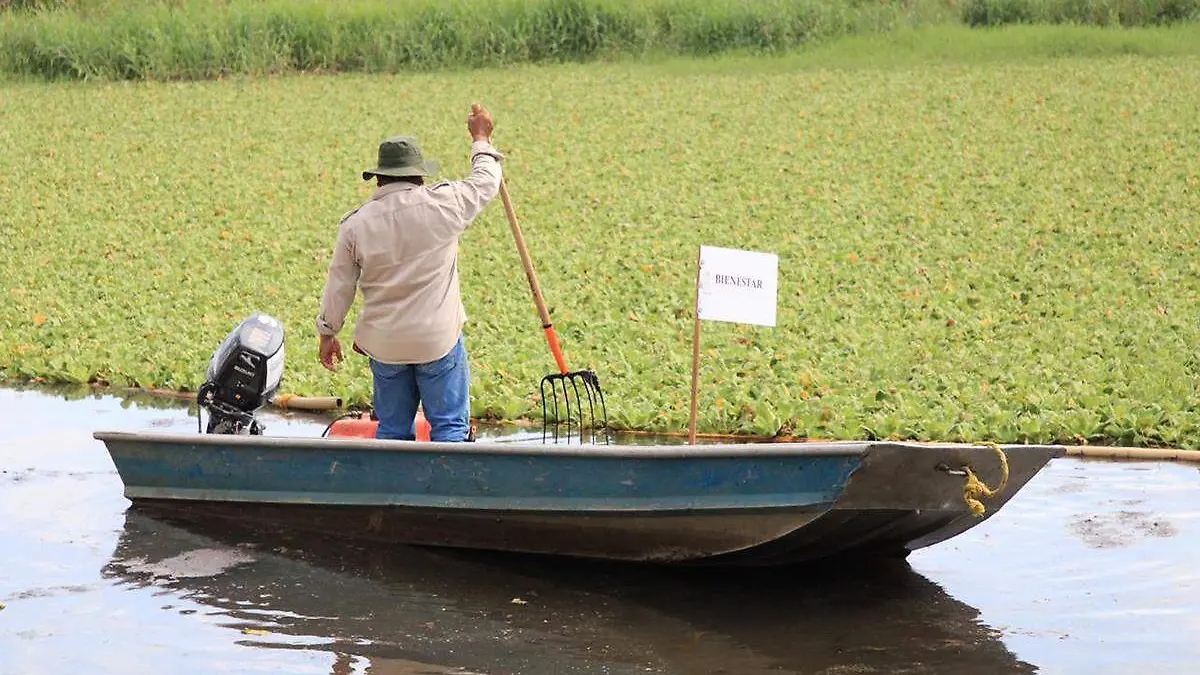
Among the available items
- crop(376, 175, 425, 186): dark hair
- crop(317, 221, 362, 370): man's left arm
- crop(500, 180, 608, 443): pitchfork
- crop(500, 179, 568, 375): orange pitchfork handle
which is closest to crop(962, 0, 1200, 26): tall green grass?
→ crop(500, 180, 608, 443): pitchfork

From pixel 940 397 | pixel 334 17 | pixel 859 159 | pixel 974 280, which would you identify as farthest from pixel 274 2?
pixel 940 397

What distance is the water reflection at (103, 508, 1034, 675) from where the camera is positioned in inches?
275

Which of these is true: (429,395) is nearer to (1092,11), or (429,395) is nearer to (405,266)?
(405,266)

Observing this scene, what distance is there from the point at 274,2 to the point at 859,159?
14.9 m

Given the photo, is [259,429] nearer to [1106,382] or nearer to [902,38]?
[1106,382]

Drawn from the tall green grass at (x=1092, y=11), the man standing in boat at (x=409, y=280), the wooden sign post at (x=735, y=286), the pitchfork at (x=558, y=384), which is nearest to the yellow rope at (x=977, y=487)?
the wooden sign post at (x=735, y=286)

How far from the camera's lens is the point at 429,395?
8.47 meters

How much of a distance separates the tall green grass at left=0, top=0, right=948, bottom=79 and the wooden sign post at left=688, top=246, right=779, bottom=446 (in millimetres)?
23763

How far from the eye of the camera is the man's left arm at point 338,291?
830 cm

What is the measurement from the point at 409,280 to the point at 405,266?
0.21 ft

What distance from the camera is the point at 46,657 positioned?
6.96 metres

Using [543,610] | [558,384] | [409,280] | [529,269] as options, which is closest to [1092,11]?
[558,384]

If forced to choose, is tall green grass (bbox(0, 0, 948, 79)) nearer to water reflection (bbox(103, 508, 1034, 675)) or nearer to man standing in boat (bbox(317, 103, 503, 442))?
water reflection (bbox(103, 508, 1034, 675))

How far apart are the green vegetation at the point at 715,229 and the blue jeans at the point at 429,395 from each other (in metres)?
2.66
